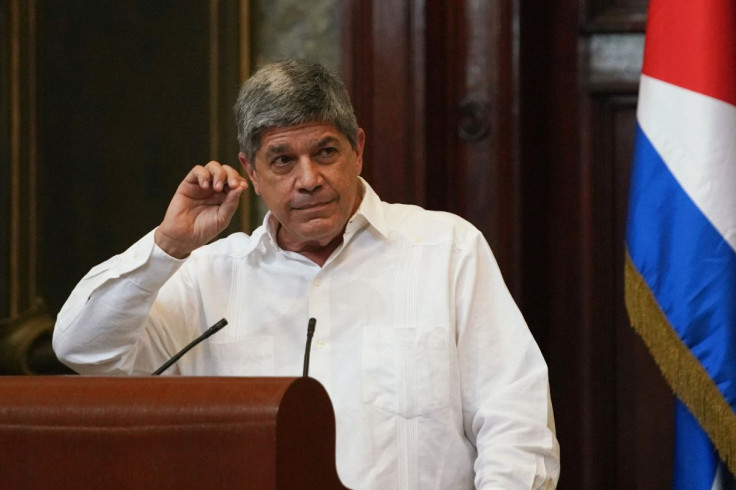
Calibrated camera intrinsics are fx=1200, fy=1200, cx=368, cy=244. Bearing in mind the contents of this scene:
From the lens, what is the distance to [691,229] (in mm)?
2477

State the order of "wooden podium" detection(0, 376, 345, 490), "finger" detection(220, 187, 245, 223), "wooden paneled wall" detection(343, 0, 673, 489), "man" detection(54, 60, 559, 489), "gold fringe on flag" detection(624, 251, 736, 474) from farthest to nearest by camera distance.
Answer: "wooden paneled wall" detection(343, 0, 673, 489), "gold fringe on flag" detection(624, 251, 736, 474), "finger" detection(220, 187, 245, 223), "man" detection(54, 60, 559, 489), "wooden podium" detection(0, 376, 345, 490)

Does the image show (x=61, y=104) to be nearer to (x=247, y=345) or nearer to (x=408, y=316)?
(x=247, y=345)

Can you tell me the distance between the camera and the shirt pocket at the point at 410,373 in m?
2.16

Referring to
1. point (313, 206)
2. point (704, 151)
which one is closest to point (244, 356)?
point (313, 206)

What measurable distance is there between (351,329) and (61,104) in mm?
1356

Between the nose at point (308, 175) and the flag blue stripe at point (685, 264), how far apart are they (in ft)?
2.42

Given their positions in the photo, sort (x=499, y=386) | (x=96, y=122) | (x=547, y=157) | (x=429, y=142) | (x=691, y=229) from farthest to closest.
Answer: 1. (x=96, y=122)
2. (x=547, y=157)
3. (x=429, y=142)
4. (x=691, y=229)
5. (x=499, y=386)

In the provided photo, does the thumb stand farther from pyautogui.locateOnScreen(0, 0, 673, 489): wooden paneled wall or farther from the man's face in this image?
pyautogui.locateOnScreen(0, 0, 673, 489): wooden paneled wall

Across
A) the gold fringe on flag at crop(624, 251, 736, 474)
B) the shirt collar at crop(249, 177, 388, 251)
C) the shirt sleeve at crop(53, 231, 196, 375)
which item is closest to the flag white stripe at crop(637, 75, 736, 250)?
the gold fringe on flag at crop(624, 251, 736, 474)

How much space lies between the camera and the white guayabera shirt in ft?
7.02

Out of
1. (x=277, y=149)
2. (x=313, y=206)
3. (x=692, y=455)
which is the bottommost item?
(x=692, y=455)

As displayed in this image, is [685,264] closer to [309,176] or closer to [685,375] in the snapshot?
[685,375]

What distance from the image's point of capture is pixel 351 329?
227 centimetres

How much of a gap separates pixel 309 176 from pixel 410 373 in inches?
16.1
